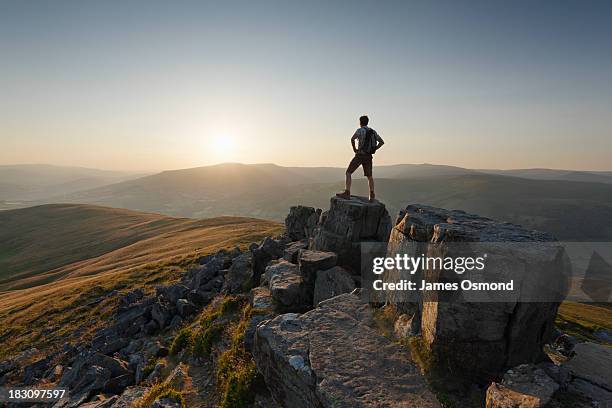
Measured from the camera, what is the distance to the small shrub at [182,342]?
1959cm

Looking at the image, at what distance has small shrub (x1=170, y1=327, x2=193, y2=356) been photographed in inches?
771

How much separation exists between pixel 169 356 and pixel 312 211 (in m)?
16.5

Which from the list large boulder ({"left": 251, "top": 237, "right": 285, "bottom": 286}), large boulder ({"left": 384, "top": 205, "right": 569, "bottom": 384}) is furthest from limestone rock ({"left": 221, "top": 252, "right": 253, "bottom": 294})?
large boulder ({"left": 384, "top": 205, "right": 569, "bottom": 384})

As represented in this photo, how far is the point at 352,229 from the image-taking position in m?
19.2

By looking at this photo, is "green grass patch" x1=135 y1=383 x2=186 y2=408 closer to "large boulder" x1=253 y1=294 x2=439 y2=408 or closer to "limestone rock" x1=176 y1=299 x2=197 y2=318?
"large boulder" x1=253 y1=294 x2=439 y2=408

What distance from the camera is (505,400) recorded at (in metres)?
7.37

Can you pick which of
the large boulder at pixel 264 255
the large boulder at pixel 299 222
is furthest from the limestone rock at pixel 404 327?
the large boulder at pixel 299 222

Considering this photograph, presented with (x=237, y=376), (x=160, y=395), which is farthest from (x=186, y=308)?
(x=237, y=376)

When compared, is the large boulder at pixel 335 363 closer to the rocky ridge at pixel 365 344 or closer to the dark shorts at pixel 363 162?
the rocky ridge at pixel 365 344

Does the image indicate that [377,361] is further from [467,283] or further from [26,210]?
[26,210]

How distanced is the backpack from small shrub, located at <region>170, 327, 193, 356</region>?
16.3 metres

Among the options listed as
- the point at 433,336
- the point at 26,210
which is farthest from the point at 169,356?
the point at 26,210

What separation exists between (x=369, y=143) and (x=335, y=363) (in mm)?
12825

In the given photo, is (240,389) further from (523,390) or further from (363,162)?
(363,162)
